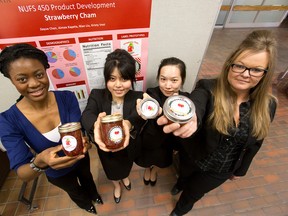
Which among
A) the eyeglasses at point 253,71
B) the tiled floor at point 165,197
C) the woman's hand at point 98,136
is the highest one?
the eyeglasses at point 253,71

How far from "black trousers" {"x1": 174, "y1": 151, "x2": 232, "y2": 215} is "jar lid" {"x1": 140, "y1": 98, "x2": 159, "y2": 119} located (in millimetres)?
677

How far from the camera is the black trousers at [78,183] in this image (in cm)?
116

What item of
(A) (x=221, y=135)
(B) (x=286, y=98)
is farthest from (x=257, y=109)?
(B) (x=286, y=98)

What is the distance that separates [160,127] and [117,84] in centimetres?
40

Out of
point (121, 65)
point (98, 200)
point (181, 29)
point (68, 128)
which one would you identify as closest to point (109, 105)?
point (121, 65)

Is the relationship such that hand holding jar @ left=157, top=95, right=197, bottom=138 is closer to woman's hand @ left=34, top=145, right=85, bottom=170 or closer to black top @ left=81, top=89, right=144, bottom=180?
black top @ left=81, top=89, right=144, bottom=180

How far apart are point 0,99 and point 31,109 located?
2.09 ft

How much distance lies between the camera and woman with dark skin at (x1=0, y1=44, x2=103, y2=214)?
2.59ft

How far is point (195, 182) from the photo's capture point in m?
1.29

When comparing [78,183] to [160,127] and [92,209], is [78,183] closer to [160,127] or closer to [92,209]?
[92,209]

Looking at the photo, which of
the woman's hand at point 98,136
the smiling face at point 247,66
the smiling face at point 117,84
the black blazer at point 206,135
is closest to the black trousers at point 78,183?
the woman's hand at point 98,136

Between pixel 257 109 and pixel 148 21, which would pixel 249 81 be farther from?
pixel 148 21

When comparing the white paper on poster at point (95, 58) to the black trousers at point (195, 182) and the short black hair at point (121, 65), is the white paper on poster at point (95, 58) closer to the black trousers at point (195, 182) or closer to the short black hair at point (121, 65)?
the short black hair at point (121, 65)

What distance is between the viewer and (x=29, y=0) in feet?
3.12
